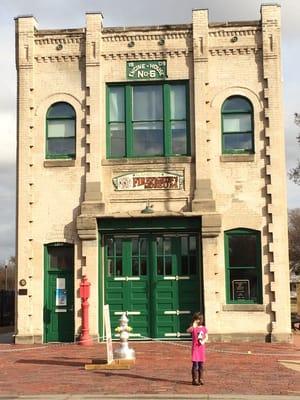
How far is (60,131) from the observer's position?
70.4ft

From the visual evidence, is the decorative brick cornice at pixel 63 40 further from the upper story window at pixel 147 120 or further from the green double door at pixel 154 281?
the green double door at pixel 154 281

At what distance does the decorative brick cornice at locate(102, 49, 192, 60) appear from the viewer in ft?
69.4

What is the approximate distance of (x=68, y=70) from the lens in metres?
21.5

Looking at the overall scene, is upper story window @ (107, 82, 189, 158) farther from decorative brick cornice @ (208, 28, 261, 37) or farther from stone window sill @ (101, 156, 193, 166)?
decorative brick cornice @ (208, 28, 261, 37)

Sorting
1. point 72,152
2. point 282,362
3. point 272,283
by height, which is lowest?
point 282,362

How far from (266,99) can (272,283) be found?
563cm

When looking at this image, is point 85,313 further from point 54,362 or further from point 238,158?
point 238,158

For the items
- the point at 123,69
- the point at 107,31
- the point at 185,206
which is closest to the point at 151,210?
the point at 185,206

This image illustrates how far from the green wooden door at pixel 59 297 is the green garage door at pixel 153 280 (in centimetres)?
115

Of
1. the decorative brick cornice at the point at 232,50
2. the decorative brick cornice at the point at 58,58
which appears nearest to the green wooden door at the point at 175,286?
the decorative brick cornice at the point at 232,50

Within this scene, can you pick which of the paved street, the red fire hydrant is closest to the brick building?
the red fire hydrant

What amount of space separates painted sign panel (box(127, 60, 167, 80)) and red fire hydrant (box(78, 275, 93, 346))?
6.56 metres

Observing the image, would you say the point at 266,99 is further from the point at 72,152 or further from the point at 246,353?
the point at 246,353

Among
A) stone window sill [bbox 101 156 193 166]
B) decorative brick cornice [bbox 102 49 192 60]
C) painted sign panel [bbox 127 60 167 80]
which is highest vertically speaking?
decorative brick cornice [bbox 102 49 192 60]
